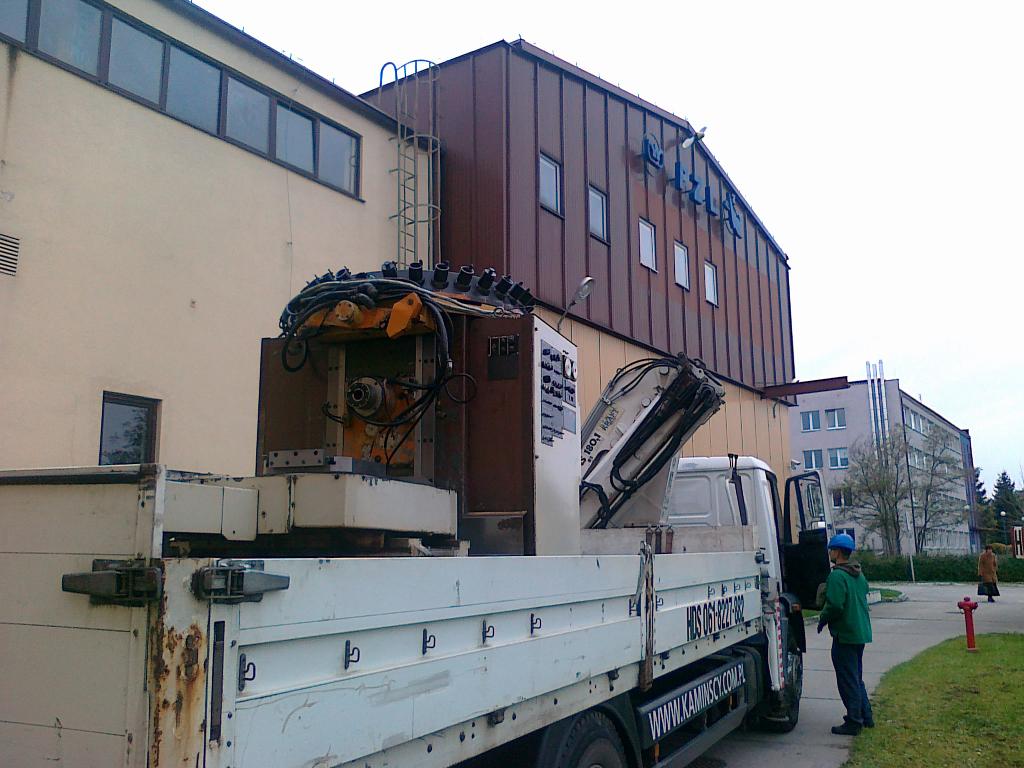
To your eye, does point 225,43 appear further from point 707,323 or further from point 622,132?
point 707,323

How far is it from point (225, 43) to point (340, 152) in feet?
6.89

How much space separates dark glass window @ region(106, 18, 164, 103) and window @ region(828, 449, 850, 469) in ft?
198

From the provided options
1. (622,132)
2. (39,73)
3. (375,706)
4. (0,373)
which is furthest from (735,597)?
(622,132)

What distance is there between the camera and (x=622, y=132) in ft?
60.3

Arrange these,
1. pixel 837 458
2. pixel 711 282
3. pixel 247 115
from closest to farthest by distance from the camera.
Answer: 1. pixel 247 115
2. pixel 711 282
3. pixel 837 458

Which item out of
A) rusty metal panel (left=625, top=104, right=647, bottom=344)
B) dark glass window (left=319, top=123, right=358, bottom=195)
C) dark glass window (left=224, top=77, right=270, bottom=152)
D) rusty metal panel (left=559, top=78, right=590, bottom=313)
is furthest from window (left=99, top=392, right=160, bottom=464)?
rusty metal panel (left=625, top=104, right=647, bottom=344)

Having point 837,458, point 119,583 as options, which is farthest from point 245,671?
point 837,458

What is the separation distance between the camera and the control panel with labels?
16.9 feet

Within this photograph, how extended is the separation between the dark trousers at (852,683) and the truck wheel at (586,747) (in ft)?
14.7

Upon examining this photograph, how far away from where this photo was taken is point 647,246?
741 inches

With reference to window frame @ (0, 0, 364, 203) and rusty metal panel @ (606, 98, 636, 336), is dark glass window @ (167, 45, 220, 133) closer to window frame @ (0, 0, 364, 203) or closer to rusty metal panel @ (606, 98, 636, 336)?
window frame @ (0, 0, 364, 203)

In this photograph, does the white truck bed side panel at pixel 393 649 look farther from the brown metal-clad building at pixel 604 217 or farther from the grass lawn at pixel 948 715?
the brown metal-clad building at pixel 604 217

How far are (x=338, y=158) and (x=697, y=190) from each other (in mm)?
11018

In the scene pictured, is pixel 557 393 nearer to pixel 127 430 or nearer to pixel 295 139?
pixel 127 430
